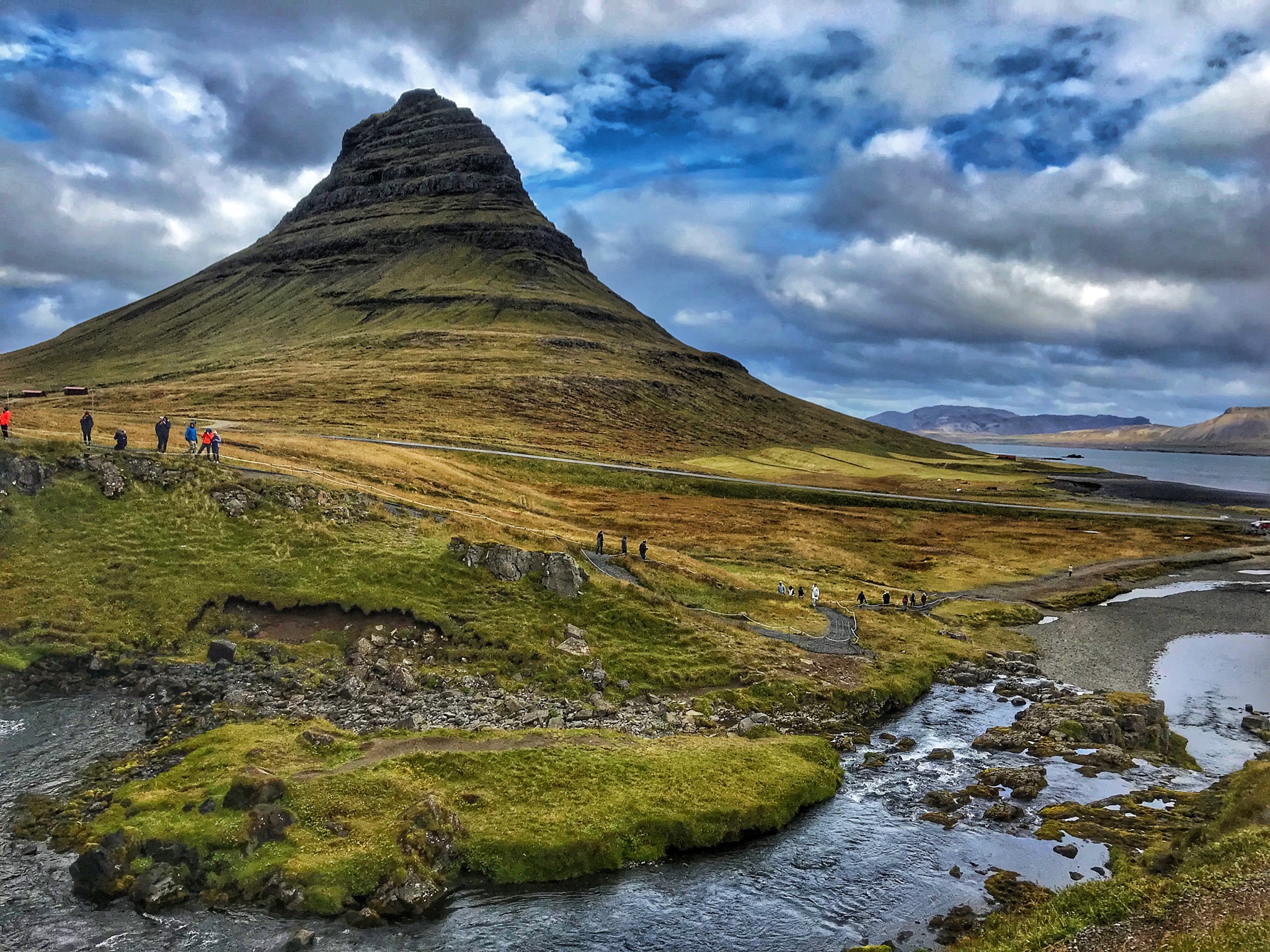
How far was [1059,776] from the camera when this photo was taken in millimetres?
39969

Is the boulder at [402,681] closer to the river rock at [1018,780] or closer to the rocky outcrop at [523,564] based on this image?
the rocky outcrop at [523,564]

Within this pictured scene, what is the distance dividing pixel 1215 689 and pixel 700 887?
50.4 m

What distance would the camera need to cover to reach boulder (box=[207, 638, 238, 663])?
4372cm

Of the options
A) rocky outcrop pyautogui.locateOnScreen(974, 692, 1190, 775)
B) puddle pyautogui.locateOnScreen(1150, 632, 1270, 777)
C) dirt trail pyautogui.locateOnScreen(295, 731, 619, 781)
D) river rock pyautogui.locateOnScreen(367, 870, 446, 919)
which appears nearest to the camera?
→ river rock pyautogui.locateOnScreen(367, 870, 446, 919)

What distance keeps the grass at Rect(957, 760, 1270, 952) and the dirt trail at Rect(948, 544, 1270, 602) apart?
5960 cm

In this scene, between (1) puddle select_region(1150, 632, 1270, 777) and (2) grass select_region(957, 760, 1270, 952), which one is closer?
(2) grass select_region(957, 760, 1270, 952)

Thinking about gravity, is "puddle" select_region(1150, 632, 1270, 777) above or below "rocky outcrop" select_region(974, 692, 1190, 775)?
below

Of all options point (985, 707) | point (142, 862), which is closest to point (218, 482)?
point (142, 862)

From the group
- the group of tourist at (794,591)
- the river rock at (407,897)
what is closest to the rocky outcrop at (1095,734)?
the group of tourist at (794,591)

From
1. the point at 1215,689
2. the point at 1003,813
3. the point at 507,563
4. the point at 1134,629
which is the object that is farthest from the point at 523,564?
the point at 1134,629

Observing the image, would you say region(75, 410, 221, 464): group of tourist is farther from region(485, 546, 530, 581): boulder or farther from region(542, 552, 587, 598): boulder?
region(542, 552, 587, 598): boulder

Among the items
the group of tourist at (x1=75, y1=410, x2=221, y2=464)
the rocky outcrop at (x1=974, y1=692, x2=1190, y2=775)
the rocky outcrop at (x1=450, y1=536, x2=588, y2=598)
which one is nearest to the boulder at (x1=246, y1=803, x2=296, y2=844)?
the rocky outcrop at (x1=450, y1=536, x2=588, y2=598)

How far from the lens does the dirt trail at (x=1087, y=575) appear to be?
8962cm

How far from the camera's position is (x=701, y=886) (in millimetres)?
29750
